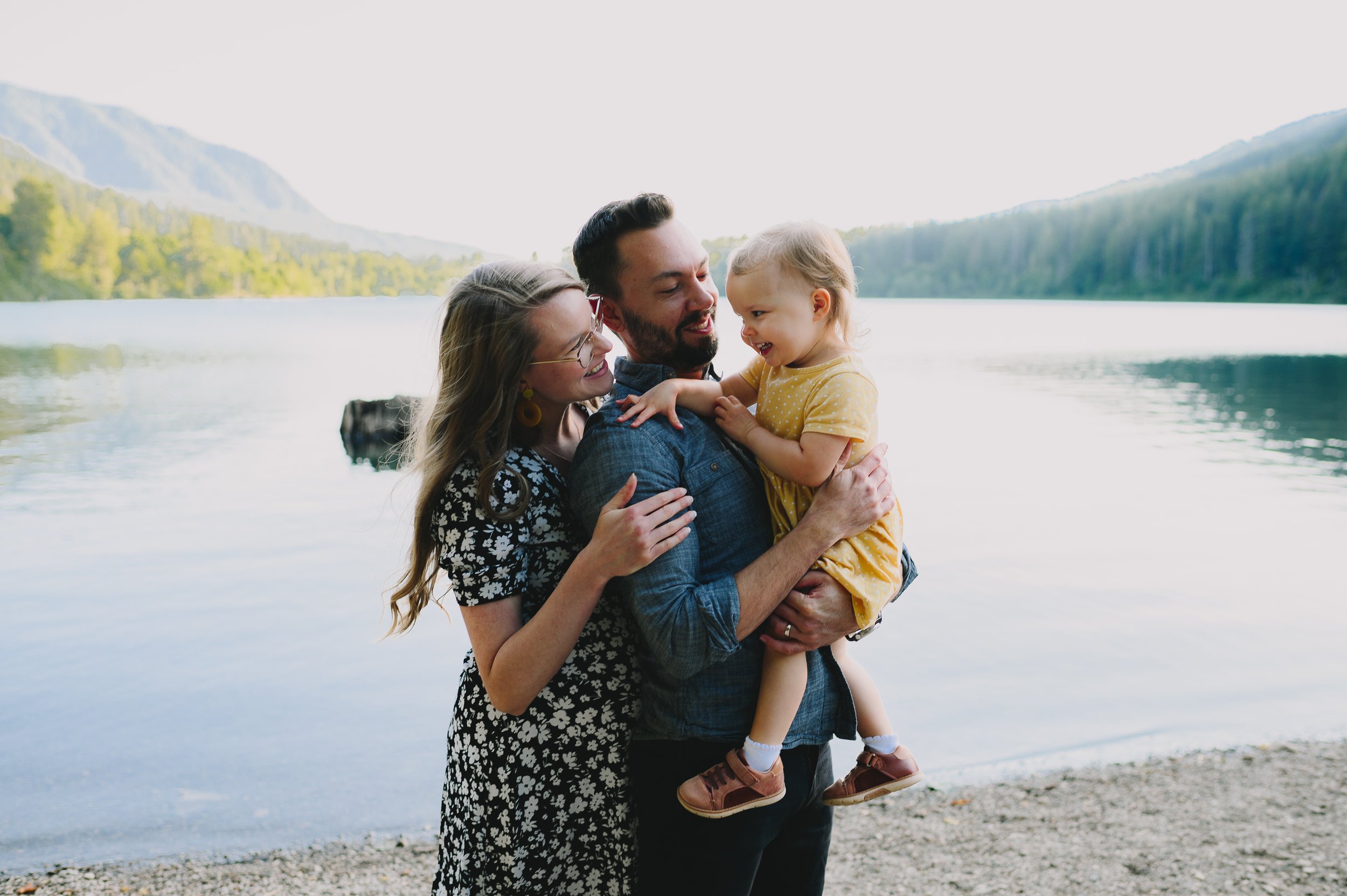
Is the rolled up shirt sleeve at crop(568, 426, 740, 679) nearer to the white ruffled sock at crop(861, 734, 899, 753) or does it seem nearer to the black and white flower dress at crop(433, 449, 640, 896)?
the black and white flower dress at crop(433, 449, 640, 896)

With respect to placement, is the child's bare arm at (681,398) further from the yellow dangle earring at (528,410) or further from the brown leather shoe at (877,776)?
the brown leather shoe at (877,776)

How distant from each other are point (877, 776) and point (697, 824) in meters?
0.63

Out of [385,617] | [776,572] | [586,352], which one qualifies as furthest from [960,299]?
[776,572]

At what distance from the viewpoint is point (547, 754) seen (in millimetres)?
2080

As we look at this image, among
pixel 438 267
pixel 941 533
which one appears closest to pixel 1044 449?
pixel 941 533

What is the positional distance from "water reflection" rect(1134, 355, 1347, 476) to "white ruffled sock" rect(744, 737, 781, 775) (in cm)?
1913

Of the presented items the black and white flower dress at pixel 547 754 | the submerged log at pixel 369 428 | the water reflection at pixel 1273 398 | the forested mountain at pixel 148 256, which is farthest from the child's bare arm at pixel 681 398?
the forested mountain at pixel 148 256

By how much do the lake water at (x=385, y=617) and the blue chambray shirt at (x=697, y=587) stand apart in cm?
55

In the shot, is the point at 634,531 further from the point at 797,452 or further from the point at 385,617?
the point at 385,617

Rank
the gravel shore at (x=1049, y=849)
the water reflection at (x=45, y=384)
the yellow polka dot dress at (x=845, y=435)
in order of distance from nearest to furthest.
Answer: the yellow polka dot dress at (x=845, y=435) → the gravel shore at (x=1049, y=849) → the water reflection at (x=45, y=384)

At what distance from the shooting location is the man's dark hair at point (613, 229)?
2588mm

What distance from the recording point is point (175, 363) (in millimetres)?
42344

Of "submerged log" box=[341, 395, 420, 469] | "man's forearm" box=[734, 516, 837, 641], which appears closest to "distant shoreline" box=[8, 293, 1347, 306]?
"submerged log" box=[341, 395, 420, 469]

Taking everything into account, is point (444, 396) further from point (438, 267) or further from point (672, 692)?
point (438, 267)
